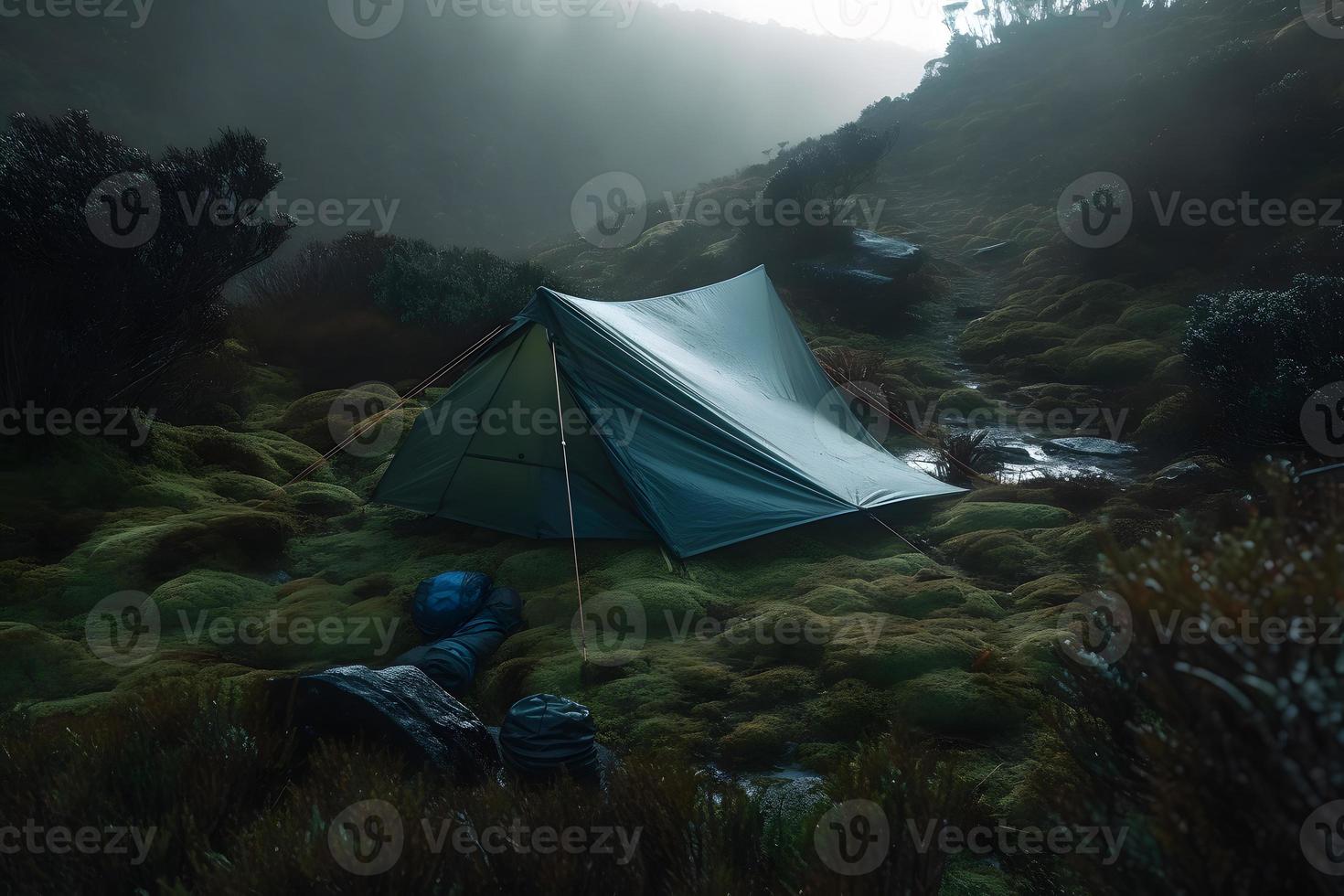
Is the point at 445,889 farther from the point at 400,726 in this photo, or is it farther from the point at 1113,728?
the point at 1113,728

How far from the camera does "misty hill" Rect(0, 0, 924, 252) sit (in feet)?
108

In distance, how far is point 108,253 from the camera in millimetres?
8312

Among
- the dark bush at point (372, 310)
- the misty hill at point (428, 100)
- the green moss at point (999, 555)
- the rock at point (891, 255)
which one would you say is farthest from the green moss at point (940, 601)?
the misty hill at point (428, 100)

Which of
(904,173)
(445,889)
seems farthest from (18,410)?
(904,173)

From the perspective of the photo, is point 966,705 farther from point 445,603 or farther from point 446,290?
point 446,290

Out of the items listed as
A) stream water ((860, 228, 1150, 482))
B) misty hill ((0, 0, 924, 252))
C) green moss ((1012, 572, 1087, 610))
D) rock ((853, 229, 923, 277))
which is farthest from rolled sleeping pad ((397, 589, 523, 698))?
misty hill ((0, 0, 924, 252))

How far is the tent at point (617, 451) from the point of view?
6.38 m

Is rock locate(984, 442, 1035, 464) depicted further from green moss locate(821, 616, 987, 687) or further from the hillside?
green moss locate(821, 616, 987, 687)

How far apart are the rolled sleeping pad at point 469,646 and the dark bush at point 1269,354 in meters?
6.98

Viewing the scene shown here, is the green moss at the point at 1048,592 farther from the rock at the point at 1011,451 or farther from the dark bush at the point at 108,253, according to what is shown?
the dark bush at the point at 108,253

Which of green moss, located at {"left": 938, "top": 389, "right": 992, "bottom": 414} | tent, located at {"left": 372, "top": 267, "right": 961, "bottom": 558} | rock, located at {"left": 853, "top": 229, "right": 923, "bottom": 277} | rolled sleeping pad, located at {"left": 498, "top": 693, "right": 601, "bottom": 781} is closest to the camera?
rolled sleeping pad, located at {"left": 498, "top": 693, "right": 601, "bottom": 781}

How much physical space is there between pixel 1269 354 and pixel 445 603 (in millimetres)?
8238

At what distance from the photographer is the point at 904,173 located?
27422 mm

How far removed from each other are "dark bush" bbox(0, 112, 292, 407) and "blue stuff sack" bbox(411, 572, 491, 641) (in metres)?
4.64
